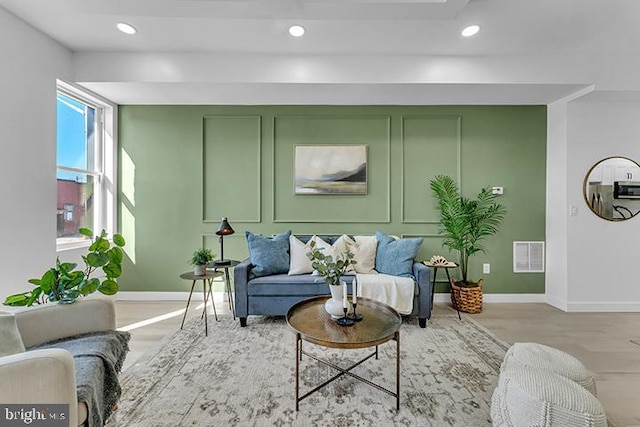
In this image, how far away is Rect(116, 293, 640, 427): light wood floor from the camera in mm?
2100

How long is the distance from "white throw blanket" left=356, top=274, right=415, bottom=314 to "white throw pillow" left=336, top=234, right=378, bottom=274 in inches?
13.0

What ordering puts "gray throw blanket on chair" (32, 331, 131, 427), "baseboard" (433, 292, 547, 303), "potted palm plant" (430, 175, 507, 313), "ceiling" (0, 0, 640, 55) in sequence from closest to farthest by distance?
"gray throw blanket on chair" (32, 331, 131, 427)
"ceiling" (0, 0, 640, 55)
"potted palm plant" (430, 175, 507, 313)
"baseboard" (433, 292, 547, 303)

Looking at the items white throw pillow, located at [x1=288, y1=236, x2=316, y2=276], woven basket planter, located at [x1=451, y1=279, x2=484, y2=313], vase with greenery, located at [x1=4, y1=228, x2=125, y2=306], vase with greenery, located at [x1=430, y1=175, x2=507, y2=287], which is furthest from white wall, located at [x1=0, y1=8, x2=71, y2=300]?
woven basket planter, located at [x1=451, y1=279, x2=484, y2=313]

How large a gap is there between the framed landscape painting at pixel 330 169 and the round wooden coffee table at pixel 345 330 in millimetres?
1934

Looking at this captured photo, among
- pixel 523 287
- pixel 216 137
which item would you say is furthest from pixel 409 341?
pixel 216 137

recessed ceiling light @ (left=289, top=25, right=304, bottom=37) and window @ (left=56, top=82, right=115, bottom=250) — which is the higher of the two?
recessed ceiling light @ (left=289, top=25, right=304, bottom=37)

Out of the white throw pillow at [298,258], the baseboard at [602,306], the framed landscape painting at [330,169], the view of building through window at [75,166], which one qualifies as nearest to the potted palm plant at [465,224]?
the framed landscape painting at [330,169]

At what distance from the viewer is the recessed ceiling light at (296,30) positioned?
9.21ft

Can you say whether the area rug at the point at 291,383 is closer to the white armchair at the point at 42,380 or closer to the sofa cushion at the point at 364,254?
the white armchair at the point at 42,380

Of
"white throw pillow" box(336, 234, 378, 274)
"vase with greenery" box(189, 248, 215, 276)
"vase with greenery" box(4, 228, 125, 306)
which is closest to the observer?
"vase with greenery" box(4, 228, 125, 306)

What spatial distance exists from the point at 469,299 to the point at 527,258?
1143 millimetres

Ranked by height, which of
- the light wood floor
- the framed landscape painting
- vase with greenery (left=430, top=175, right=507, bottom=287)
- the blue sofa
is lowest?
the light wood floor

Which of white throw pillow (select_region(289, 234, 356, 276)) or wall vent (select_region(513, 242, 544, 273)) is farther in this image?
wall vent (select_region(513, 242, 544, 273))

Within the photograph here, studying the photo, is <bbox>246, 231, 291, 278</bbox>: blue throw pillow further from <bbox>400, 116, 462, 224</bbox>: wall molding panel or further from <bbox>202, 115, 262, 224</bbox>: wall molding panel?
<bbox>400, 116, 462, 224</bbox>: wall molding panel
